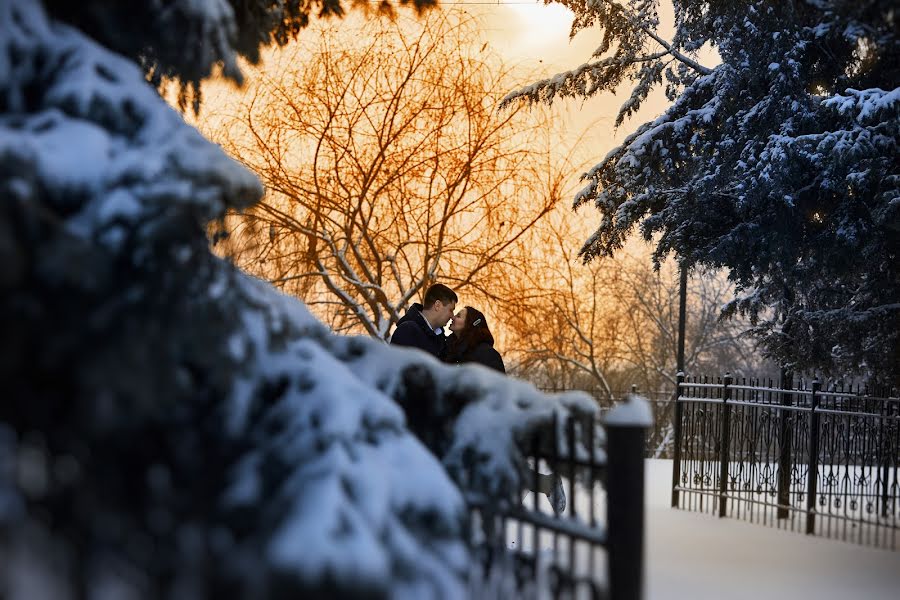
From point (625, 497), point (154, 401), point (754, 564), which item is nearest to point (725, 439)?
point (754, 564)

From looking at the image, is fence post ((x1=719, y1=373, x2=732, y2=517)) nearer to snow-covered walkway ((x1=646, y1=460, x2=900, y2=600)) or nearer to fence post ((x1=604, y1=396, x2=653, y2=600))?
snow-covered walkway ((x1=646, y1=460, x2=900, y2=600))

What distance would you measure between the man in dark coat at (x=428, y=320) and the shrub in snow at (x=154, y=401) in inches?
192

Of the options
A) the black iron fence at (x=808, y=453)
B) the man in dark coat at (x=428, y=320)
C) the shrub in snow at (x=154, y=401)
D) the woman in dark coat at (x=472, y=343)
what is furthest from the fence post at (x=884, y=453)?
the shrub in snow at (x=154, y=401)

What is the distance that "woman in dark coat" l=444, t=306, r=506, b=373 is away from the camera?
8383mm

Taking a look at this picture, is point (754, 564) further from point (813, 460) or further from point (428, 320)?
point (428, 320)

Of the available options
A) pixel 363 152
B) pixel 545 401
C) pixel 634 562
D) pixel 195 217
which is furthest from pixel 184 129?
pixel 363 152

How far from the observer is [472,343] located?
8461mm

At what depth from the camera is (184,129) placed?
9.68ft

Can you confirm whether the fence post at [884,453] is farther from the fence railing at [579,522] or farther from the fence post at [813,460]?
the fence railing at [579,522]

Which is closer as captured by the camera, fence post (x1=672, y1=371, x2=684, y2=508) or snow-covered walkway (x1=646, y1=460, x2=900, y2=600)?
snow-covered walkway (x1=646, y1=460, x2=900, y2=600)

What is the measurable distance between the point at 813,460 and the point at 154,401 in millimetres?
9833

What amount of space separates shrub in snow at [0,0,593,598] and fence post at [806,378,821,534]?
9.09 m

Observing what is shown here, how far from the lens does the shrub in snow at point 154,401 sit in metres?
2.38

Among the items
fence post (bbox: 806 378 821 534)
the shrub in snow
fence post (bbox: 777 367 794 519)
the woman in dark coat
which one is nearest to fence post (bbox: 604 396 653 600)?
the shrub in snow
